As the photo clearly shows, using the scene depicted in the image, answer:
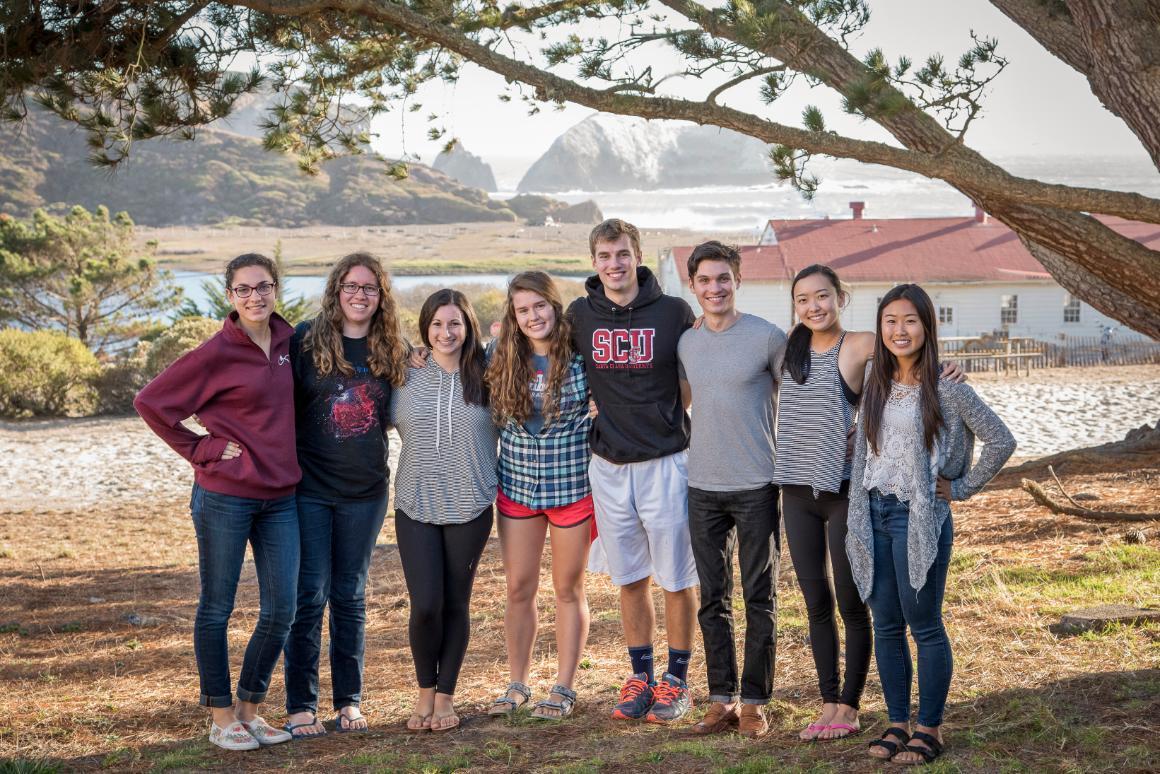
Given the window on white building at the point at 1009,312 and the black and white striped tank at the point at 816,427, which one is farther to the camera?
the window on white building at the point at 1009,312

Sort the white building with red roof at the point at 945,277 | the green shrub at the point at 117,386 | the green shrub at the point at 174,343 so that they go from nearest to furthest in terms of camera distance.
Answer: the green shrub at the point at 174,343
the green shrub at the point at 117,386
the white building with red roof at the point at 945,277

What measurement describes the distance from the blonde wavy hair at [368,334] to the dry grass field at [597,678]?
1586 millimetres

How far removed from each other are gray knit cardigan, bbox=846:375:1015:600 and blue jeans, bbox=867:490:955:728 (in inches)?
1.9

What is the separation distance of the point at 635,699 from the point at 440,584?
101 cm

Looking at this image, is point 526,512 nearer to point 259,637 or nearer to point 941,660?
point 259,637

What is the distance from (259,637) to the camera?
15.0ft

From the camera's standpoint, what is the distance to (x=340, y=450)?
181 inches

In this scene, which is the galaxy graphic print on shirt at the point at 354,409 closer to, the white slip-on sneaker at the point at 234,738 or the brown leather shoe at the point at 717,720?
the white slip-on sneaker at the point at 234,738

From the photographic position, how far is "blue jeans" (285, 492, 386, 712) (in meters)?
4.66

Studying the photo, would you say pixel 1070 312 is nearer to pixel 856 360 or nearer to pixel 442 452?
pixel 856 360

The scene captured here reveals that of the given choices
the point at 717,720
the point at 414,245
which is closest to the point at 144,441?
the point at 717,720

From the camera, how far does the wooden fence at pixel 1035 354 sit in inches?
1094

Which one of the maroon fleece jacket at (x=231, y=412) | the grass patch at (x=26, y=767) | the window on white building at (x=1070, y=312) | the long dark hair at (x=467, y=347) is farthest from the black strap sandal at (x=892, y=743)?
the window on white building at (x=1070, y=312)

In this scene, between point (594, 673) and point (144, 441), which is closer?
point (594, 673)
